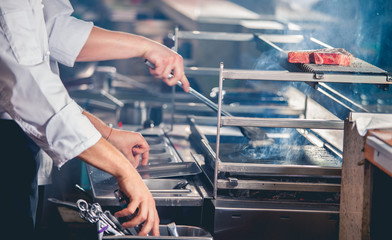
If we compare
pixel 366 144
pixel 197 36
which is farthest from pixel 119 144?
pixel 197 36

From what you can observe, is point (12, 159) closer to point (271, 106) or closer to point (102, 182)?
point (102, 182)

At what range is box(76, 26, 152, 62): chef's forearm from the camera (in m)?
1.68

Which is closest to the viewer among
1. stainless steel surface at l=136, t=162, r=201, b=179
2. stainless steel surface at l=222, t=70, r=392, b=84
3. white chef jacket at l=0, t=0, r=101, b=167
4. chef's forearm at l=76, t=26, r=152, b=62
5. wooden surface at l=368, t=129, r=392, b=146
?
white chef jacket at l=0, t=0, r=101, b=167

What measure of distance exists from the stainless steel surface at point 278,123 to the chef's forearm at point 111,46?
370 mm

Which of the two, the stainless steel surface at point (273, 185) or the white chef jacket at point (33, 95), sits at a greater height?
the white chef jacket at point (33, 95)

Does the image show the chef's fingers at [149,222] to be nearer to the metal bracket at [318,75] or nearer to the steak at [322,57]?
the metal bracket at [318,75]

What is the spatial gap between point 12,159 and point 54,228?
3.81 feet

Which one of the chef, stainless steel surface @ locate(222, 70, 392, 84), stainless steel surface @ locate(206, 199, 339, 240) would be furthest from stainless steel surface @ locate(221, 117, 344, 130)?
the chef

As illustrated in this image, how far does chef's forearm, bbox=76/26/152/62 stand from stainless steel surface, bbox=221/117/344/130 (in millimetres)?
370

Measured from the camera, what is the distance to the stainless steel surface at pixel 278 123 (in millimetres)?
1622

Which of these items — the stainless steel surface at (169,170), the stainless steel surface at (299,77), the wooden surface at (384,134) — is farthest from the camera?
the stainless steel surface at (169,170)

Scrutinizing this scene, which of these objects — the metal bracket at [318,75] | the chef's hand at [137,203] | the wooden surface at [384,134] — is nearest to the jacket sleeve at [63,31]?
the chef's hand at [137,203]

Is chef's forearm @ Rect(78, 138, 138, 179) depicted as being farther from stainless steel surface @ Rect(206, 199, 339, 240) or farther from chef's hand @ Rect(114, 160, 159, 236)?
stainless steel surface @ Rect(206, 199, 339, 240)

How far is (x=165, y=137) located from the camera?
8.36 ft
